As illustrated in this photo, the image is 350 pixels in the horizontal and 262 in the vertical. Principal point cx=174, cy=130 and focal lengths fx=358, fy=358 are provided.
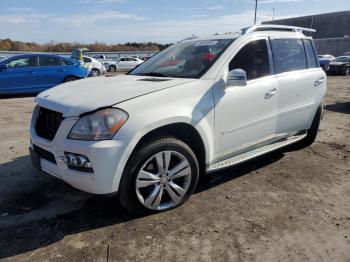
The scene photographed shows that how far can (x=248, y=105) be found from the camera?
396 cm

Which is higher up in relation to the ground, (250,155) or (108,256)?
(250,155)

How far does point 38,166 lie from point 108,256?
121 centimetres

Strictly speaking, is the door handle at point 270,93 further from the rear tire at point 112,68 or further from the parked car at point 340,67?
the rear tire at point 112,68

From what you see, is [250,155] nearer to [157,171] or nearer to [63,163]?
[157,171]

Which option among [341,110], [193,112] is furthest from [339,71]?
[193,112]

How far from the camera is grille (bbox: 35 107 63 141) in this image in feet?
10.9

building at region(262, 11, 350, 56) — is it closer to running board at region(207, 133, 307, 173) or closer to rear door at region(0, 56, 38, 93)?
rear door at region(0, 56, 38, 93)

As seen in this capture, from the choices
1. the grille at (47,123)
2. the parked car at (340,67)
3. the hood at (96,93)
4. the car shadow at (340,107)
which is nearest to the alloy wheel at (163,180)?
the hood at (96,93)

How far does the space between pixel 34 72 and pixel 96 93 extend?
9190 mm

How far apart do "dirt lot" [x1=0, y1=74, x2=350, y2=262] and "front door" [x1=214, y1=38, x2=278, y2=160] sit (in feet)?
1.88

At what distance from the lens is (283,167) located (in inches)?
191

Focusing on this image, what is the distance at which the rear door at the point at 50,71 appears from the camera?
11.8m

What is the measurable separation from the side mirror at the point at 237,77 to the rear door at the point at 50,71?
9449 mm

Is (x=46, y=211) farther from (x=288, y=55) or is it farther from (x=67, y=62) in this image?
(x=67, y=62)
